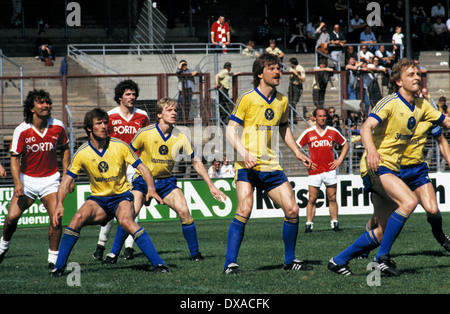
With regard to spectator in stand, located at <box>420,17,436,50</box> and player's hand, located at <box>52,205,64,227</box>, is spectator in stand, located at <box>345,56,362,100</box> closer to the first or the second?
spectator in stand, located at <box>420,17,436,50</box>

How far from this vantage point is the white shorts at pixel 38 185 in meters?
9.93

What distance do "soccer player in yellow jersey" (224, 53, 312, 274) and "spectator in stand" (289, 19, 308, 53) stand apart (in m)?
20.7

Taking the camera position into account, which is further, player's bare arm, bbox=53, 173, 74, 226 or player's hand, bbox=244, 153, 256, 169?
player's bare arm, bbox=53, 173, 74, 226

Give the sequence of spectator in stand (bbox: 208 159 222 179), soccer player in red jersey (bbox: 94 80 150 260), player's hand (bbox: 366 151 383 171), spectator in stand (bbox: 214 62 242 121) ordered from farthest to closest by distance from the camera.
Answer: spectator in stand (bbox: 214 62 242 121), spectator in stand (bbox: 208 159 222 179), soccer player in red jersey (bbox: 94 80 150 260), player's hand (bbox: 366 151 383 171)

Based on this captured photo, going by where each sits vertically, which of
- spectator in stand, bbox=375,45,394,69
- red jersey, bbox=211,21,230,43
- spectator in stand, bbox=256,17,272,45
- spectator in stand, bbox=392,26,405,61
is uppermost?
spectator in stand, bbox=256,17,272,45

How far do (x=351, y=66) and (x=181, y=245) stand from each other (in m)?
12.1

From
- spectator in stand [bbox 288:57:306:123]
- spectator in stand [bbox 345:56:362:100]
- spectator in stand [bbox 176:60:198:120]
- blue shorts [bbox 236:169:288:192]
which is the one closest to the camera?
blue shorts [bbox 236:169:288:192]

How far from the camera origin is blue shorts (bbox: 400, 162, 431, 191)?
28.3ft

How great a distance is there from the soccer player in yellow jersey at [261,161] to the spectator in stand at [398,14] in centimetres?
2315

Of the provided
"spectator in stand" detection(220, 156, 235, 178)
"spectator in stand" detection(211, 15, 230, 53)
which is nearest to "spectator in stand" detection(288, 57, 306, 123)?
"spectator in stand" detection(220, 156, 235, 178)

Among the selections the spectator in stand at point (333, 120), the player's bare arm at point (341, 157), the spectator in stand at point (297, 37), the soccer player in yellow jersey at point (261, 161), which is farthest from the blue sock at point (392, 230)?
the spectator in stand at point (297, 37)

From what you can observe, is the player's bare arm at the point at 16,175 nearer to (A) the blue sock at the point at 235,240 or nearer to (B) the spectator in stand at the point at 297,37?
(A) the blue sock at the point at 235,240

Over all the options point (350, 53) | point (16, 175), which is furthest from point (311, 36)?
point (16, 175)
